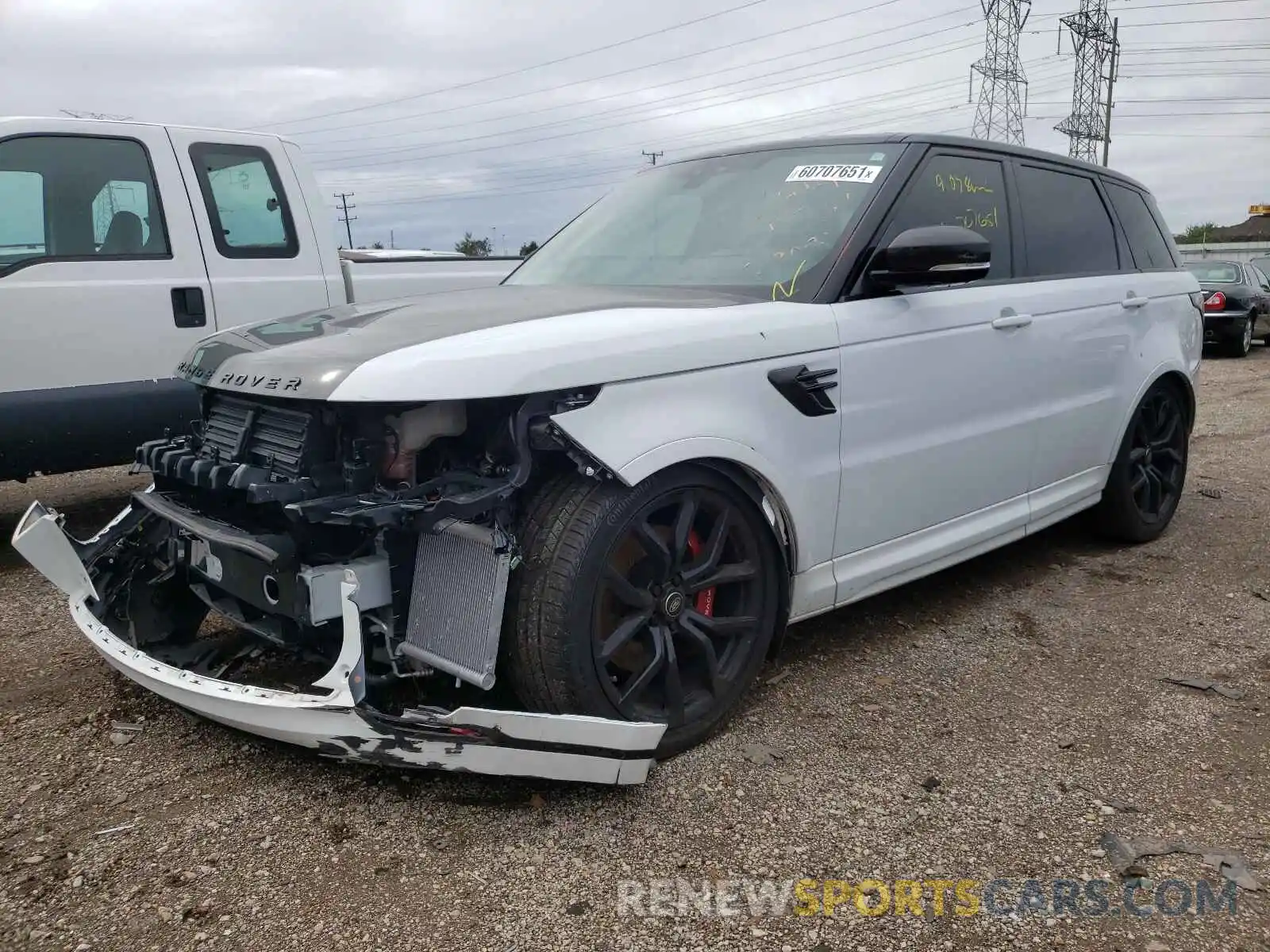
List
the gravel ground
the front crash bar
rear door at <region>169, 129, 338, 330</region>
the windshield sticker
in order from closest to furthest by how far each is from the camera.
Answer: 1. the gravel ground
2. the front crash bar
3. the windshield sticker
4. rear door at <region>169, 129, 338, 330</region>

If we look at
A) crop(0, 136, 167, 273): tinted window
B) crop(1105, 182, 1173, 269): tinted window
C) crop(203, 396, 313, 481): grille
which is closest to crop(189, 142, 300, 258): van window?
crop(0, 136, 167, 273): tinted window

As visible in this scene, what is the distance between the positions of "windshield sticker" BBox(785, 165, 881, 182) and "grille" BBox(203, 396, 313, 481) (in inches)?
74.8

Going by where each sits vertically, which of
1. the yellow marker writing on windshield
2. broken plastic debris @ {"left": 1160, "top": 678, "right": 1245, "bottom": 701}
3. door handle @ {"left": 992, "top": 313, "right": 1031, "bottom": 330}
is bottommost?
broken plastic debris @ {"left": 1160, "top": 678, "right": 1245, "bottom": 701}

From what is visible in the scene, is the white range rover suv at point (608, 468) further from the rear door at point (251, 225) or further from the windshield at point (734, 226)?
the rear door at point (251, 225)

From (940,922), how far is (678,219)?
244 cm

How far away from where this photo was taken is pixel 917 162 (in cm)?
340

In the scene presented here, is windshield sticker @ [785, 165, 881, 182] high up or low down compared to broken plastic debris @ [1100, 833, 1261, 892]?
up

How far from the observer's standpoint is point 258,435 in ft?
8.44

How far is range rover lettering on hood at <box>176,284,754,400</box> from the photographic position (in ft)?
7.86

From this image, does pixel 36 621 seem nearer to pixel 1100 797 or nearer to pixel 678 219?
pixel 678 219

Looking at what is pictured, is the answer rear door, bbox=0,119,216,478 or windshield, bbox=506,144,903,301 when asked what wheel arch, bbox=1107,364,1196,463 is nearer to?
windshield, bbox=506,144,903,301

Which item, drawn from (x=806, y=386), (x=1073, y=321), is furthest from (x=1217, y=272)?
(x=806, y=386)

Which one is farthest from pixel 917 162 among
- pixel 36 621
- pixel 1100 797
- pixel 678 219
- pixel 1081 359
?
pixel 36 621

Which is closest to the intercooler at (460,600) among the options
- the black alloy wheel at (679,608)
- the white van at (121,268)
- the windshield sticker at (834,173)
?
the black alloy wheel at (679,608)
